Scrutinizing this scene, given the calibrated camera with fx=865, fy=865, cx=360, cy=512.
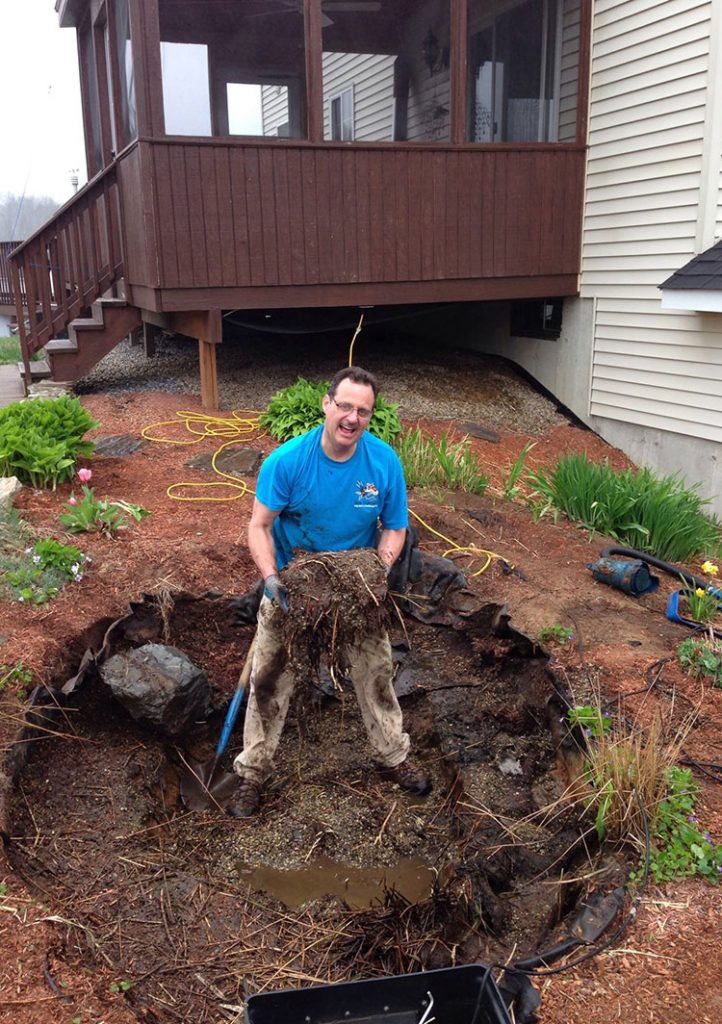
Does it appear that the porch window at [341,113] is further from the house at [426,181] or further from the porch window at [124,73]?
the porch window at [124,73]

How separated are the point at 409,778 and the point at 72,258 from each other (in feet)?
24.2

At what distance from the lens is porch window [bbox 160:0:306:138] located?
751 cm

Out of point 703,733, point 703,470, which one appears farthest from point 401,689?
point 703,470

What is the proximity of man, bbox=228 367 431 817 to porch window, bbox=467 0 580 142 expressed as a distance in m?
6.32

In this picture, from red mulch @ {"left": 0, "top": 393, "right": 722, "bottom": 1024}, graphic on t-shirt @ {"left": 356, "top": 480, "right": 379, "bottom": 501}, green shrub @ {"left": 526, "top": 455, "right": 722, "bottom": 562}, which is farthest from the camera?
green shrub @ {"left": 526, "top": 455, "right": 722, "bottom": 562}

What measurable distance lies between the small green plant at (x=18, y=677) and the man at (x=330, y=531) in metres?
1.01

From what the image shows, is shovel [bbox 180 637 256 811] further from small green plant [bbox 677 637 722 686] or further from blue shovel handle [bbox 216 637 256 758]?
small green plant [bbox 677 637 722 686]

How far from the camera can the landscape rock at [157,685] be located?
13.0 feet

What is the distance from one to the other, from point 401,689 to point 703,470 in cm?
456

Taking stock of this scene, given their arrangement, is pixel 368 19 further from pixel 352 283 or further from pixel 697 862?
pixel 697 862

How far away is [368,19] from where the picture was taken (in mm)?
8070

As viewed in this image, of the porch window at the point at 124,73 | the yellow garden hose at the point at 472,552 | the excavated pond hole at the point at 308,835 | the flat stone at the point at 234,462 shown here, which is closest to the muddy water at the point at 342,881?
the excavated pond hole at the point at 308,835

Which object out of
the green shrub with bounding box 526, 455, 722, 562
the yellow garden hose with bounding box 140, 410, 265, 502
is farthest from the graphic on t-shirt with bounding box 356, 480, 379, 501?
the green shrub with bounding box 526, 455, 722, 562

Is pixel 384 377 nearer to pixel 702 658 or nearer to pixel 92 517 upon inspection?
pixel 92 517
